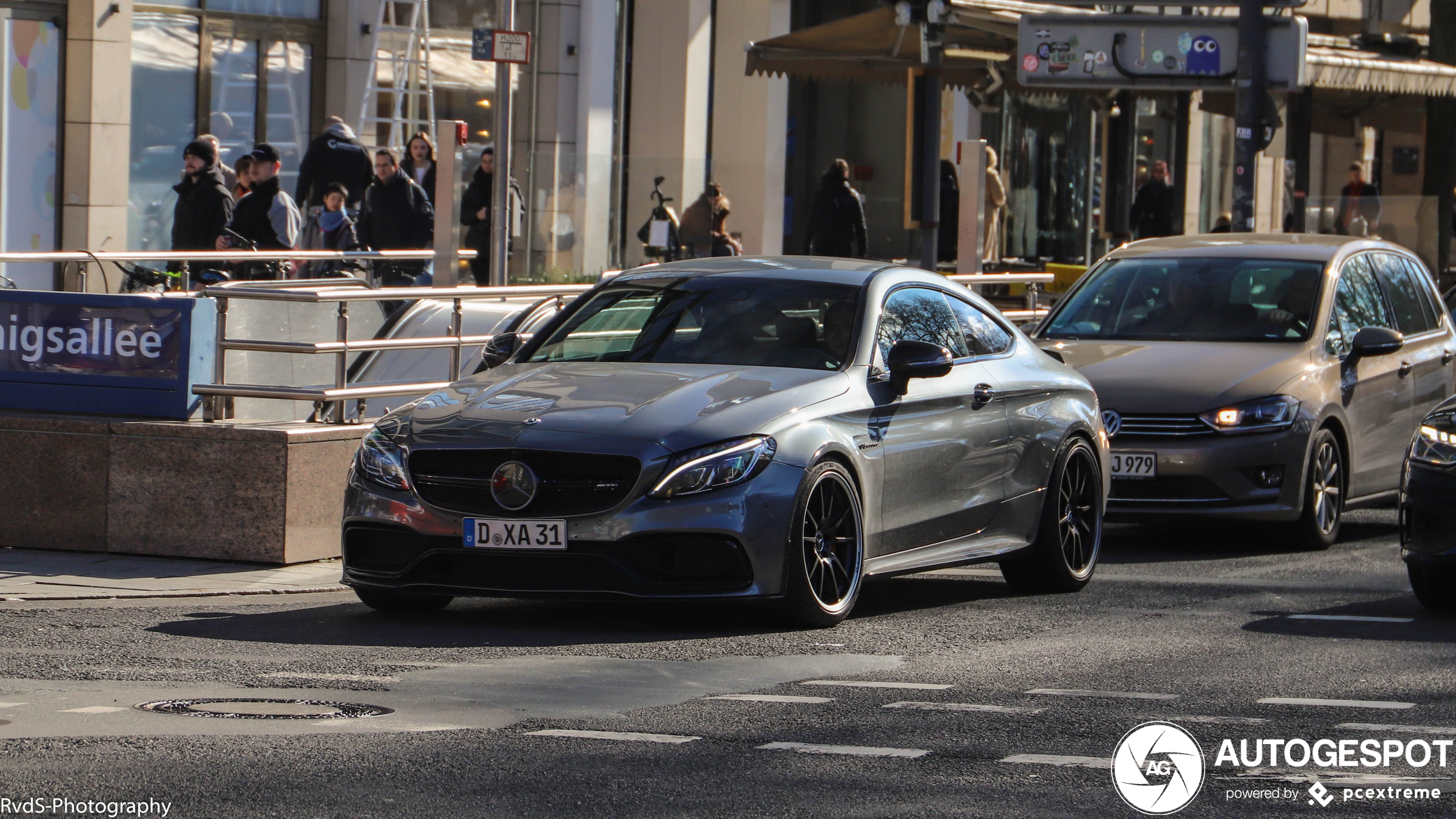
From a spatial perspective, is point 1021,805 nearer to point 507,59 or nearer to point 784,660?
point 784,660

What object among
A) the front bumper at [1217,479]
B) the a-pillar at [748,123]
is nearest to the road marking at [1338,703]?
the front bumper at [1217,479]

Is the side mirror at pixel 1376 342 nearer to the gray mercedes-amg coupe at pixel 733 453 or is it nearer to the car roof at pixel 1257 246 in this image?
the car roof at pixel 1257 246

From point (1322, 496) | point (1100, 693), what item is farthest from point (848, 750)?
point (1322, 496)

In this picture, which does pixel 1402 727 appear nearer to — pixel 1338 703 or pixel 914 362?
pixel 1338 703

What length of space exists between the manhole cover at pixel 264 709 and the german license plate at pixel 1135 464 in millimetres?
6054

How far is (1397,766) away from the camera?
6227mm

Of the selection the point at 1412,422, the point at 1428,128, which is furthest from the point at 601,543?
the point at 1428,128

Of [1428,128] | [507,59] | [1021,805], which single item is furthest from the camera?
[1428,128]

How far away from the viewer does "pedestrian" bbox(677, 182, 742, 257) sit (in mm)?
25375

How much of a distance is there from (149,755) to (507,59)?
426 inches

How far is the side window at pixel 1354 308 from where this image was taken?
12.9m

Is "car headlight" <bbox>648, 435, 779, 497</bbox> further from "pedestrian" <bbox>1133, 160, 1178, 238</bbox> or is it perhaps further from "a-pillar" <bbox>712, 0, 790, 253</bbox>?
"a-pillar" <bbox>712, 0, 790, 253</bbox>

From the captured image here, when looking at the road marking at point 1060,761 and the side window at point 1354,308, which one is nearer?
the road marking at point 1060,761

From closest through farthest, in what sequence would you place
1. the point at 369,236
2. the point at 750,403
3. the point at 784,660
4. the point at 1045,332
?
the point at 784,660 < the point at 750,403 < the point at 1045,332 < the point at 369,236
